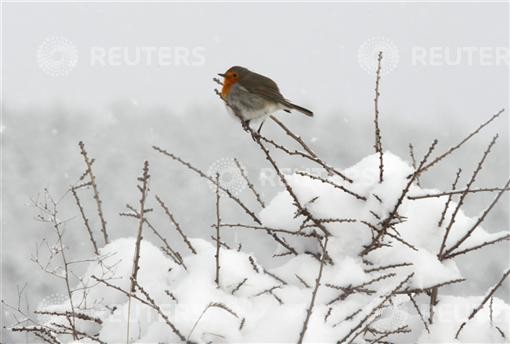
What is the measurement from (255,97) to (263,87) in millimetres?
102

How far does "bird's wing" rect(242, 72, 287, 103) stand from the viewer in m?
3.89

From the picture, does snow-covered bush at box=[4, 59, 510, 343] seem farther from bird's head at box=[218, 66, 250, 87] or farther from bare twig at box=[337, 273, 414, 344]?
bird's head at box=[218, 66, 250, 87]

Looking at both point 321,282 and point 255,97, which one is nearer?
point 321,282

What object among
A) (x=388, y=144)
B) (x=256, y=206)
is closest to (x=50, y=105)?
(x=256, y=206)

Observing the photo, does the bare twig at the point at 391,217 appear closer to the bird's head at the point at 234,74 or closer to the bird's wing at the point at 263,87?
the bird's wing at the point at 263,87

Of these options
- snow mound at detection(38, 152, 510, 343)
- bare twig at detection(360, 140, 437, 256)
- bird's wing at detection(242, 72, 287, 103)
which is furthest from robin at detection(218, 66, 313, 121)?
bare twig at detection(360, 140, 437, 256)

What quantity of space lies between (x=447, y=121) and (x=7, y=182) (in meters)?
9.70

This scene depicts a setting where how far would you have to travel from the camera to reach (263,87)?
392 centimetres

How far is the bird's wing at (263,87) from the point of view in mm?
3891

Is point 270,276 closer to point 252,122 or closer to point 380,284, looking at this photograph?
point 380,284

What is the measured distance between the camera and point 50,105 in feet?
46.8
